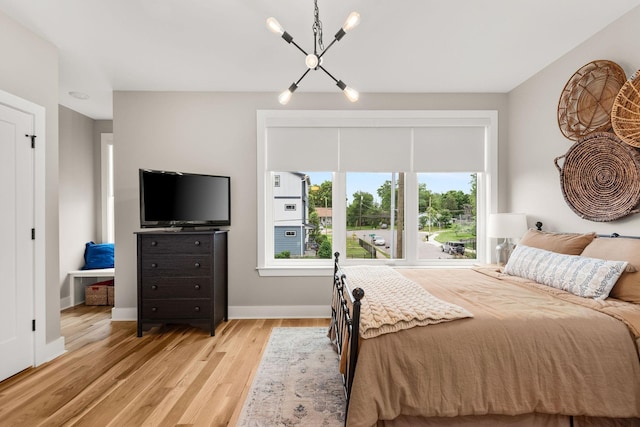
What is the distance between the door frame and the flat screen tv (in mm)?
781

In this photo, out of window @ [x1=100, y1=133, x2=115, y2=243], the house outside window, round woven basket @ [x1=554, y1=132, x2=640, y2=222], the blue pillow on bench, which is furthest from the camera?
window @ [x1=100, y1=133, x2=115, y2=243]

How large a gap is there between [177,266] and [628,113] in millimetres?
3957

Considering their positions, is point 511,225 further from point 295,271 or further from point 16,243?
point 16,243

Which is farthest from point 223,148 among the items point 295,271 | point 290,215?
point 295,271

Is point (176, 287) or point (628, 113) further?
point (176, 287)

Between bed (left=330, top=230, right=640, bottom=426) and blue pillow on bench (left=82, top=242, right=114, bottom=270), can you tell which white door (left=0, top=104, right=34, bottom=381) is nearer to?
blue pillow on bench (left=82, top=242, right=114, bottom=270)

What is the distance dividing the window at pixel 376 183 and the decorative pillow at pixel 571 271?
1421 millimetres

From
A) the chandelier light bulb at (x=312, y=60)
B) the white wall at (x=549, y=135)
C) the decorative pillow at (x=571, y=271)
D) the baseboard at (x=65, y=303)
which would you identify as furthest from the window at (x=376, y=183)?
the baseboard at (x=65, y=303)

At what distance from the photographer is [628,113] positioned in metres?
2.30

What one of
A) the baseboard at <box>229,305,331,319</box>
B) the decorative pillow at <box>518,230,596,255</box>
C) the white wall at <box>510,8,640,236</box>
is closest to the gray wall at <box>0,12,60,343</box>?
the baseboard at <box>229,305,331,319</box>

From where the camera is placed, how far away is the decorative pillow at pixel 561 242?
2562 mm

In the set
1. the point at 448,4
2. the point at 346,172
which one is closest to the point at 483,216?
the point at 346,172

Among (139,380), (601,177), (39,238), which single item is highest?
(601,177)

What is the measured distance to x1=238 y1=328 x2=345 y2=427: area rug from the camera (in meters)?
1.99
